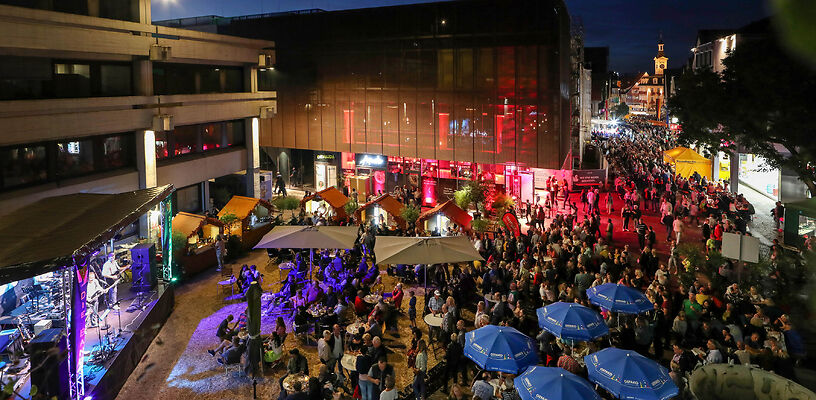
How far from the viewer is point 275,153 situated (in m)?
41.1

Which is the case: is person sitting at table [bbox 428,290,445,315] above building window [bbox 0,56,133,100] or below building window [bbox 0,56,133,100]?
below

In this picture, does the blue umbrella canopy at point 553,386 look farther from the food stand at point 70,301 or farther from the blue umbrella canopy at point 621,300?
the food stand at point 70,301

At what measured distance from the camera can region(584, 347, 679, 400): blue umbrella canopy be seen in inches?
383

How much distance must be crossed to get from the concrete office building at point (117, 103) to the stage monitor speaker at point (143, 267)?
5.26 metres

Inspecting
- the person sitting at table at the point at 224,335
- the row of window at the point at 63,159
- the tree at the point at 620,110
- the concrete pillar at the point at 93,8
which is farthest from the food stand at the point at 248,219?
the tree at the point at 620,110

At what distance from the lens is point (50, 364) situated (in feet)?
34.1

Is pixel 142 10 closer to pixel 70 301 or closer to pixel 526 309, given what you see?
pixel 70 301

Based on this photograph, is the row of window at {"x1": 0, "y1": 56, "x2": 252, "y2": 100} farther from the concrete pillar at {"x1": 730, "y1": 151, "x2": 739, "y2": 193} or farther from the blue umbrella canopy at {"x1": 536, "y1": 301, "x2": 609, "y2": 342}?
the concrete pillar at {"x1": 730, "y1": 151, "x2": 739, "y2": 193}

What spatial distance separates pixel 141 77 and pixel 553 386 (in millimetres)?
21525

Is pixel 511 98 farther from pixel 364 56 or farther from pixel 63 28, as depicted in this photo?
pixel 63 28

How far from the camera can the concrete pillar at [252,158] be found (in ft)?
109

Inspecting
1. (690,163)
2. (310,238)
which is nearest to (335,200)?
(310,238)

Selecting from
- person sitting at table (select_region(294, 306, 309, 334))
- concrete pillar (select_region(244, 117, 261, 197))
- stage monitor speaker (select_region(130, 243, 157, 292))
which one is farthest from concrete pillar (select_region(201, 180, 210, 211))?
person sitting at table (select_region(294, 306, 309, 334))

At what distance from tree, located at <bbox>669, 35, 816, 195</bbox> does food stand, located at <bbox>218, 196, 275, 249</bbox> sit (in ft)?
56.5
